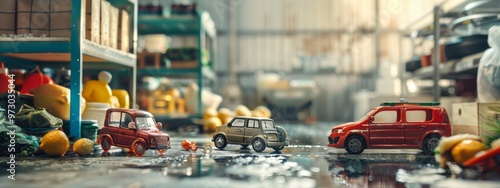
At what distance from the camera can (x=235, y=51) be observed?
964cm

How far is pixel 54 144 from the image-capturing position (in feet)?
8.34

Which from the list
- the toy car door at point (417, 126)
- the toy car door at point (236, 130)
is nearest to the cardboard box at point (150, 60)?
the toy car door at point (236, 130)

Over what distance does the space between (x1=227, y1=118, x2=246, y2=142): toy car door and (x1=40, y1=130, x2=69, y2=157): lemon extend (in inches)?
34.7

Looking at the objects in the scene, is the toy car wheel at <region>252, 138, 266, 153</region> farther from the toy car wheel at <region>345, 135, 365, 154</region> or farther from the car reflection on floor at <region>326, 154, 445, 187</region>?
the toy car wheel at <region>345, 135, 365, 154</region>

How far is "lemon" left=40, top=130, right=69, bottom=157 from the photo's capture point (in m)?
2.55

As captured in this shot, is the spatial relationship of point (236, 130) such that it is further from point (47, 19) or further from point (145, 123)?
point (47, 19)

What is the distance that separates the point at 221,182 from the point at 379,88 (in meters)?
5.01

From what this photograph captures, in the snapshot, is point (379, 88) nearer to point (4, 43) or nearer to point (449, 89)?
point (449, 89)

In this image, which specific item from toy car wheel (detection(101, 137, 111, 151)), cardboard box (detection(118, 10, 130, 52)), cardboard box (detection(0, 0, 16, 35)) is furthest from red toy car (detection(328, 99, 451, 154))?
cardboard box (detection(0, 0, 16, 35))

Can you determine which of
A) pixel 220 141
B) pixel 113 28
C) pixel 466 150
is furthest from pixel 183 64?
pixel 466 150

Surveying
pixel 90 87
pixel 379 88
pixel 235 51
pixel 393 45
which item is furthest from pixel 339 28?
pixel 90 87

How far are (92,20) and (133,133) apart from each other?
2.95 ft

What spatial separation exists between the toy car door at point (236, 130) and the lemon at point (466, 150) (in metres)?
1.06

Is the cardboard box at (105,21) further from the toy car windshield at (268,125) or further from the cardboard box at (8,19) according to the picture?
the toy car windshield at (268,125)
